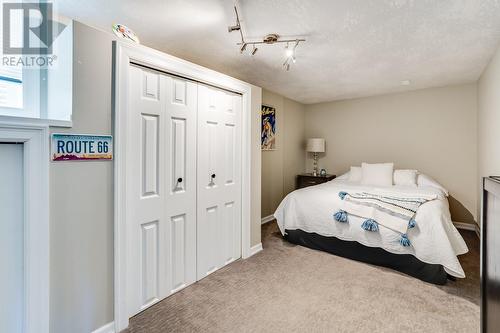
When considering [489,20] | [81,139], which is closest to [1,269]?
[81,139]

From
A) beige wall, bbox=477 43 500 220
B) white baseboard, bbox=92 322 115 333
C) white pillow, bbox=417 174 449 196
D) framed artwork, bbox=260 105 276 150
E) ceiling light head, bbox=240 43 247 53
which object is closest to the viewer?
white baseboard, bbox=92 322 115 333

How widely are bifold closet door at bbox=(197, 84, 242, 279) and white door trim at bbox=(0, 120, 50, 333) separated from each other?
1.12m

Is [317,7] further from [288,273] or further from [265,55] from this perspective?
[288,273]

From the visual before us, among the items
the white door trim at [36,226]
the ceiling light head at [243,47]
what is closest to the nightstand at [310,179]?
the ceiling light head at [243,47]

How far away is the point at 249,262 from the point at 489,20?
3016 mm

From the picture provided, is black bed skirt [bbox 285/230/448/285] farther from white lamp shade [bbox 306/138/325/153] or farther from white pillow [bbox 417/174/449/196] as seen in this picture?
white lamp shade [bbox 306/138/325/153]

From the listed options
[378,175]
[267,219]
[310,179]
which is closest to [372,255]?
[378,175]

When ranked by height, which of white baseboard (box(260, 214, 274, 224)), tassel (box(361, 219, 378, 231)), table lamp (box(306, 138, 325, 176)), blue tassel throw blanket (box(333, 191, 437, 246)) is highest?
table lamp (box(306, 138, 325, 176))

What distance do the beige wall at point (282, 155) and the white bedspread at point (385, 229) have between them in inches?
42.2

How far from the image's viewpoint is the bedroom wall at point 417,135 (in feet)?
12.6

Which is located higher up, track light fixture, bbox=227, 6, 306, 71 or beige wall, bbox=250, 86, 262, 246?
track light fixture, bbox=227, 6, 306, 71

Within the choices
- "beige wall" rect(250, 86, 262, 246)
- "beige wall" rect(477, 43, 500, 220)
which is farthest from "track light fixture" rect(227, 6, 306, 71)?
"beige wall" rect(477, 43, 500, 220)

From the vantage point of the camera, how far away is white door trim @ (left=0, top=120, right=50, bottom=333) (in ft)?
4.19

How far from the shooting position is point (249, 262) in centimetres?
265
